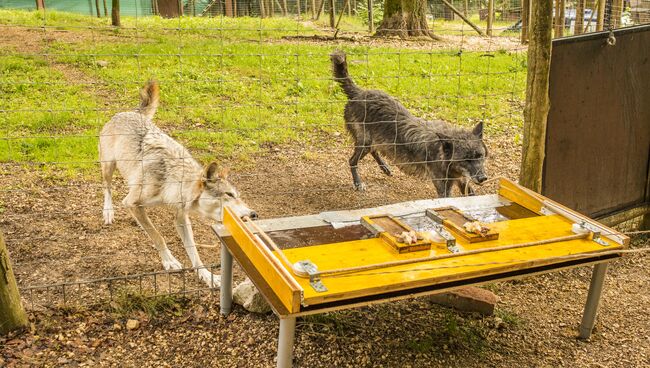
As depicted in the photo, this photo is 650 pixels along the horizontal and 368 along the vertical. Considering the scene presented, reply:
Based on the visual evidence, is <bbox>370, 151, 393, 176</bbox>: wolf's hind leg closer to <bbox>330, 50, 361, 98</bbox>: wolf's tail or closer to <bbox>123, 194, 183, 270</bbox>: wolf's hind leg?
<bbox>330, 50, 361, 98</bbox>: wolf's tail

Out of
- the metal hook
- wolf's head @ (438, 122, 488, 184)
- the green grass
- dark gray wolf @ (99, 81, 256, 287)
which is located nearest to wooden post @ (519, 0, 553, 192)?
the metal hook

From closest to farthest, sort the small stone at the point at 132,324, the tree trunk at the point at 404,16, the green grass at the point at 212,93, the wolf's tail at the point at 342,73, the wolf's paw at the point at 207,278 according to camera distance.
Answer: the small stone at the point at 132,324 → the wolf's paw at the point at 207,278 → the wolf's tail at the point at 342,73 → the green grass at the point at 212,93 → the tree trunk at the point at 404,16

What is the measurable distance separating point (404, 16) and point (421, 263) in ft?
36.2

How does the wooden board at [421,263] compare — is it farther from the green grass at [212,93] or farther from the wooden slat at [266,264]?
the green grass at [212,93]

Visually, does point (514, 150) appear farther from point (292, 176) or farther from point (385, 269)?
point (385, 269)

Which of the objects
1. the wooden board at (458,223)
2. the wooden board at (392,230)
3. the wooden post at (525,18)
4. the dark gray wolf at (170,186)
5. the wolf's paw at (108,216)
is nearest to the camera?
the wooden board at (392,230)

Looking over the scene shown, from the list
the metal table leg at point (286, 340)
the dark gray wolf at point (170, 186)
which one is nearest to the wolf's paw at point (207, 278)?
the dark gray wolf at point (170, 186)

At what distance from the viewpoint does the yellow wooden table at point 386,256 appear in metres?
2.92

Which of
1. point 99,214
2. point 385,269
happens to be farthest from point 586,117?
point 99,214

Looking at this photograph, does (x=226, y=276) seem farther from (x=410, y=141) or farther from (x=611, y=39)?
(x=611, y=39)

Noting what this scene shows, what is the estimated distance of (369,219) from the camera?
3.82 meters

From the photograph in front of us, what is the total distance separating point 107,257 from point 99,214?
0.99m

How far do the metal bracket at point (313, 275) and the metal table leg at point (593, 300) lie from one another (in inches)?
75.8

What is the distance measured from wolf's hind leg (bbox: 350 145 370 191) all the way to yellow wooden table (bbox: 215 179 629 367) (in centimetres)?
246
